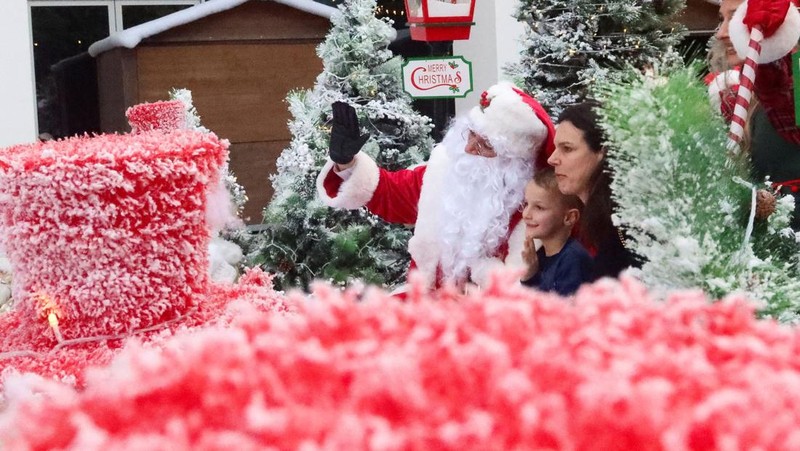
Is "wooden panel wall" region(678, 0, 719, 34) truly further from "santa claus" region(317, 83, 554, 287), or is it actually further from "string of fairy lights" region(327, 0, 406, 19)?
"santa claus" region(317, 83, 554, 287)

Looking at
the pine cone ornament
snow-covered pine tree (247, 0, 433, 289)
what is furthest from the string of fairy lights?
the pine cone ornament

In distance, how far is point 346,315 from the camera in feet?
1.39

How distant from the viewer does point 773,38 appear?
1.07 metres

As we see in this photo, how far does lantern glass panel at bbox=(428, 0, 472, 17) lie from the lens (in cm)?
348

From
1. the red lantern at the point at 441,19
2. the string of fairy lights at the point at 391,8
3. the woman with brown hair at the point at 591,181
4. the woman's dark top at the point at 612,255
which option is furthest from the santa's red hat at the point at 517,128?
the string of fairy lights at the point at 391,8

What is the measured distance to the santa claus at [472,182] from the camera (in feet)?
6.79

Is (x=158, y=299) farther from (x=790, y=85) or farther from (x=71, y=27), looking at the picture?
(x=71, y=27)

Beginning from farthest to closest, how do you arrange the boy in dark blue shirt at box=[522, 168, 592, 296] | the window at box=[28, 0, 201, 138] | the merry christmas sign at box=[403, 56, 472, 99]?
the window at box=[28, 0, 201, 138] → the merry christmas sign at box=[403, 56, 472, 99] → the boy in dark blue shirt at box=[522, 168, 592, 296]

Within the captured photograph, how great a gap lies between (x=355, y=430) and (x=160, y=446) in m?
0.07

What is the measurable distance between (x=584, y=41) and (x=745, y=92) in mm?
2808

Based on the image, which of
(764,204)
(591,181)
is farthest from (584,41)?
(764,204)

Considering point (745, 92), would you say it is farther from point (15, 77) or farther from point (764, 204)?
point (15, 77)

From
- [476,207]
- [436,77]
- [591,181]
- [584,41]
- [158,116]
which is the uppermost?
[584,41]

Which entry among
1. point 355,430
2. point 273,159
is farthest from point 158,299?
point 273,159
